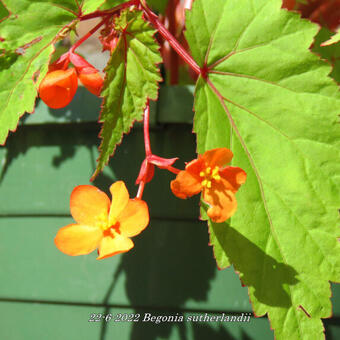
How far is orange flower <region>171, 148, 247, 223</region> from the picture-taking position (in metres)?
0.44

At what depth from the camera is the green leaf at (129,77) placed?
49cm

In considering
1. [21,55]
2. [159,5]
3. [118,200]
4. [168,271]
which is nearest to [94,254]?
[168,271]

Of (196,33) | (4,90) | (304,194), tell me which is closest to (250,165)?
(304,194)

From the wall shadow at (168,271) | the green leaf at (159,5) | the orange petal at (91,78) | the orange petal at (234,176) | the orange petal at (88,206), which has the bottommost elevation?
the wall shadow at (168,271)

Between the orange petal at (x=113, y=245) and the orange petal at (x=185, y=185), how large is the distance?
8 cm

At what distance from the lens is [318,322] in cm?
49

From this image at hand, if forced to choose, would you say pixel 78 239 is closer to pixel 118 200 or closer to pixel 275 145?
pixel 118 200

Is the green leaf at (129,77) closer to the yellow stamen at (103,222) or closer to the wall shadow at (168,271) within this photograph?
the yellow stamen at (103,222)

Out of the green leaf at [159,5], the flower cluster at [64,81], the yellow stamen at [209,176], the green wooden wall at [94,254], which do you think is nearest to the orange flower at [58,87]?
the flower cluster at [64,81]

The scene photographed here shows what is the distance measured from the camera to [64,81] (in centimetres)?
51

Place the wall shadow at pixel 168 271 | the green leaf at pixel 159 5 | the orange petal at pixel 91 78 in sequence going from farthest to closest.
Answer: the green leaf at pixel 159 5 < the wall shadow at pixel 168 271 < the orange petal at pixel 91 78

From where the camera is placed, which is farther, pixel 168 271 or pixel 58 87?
pixel 168 271

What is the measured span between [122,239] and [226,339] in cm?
31

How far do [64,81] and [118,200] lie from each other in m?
0.18
